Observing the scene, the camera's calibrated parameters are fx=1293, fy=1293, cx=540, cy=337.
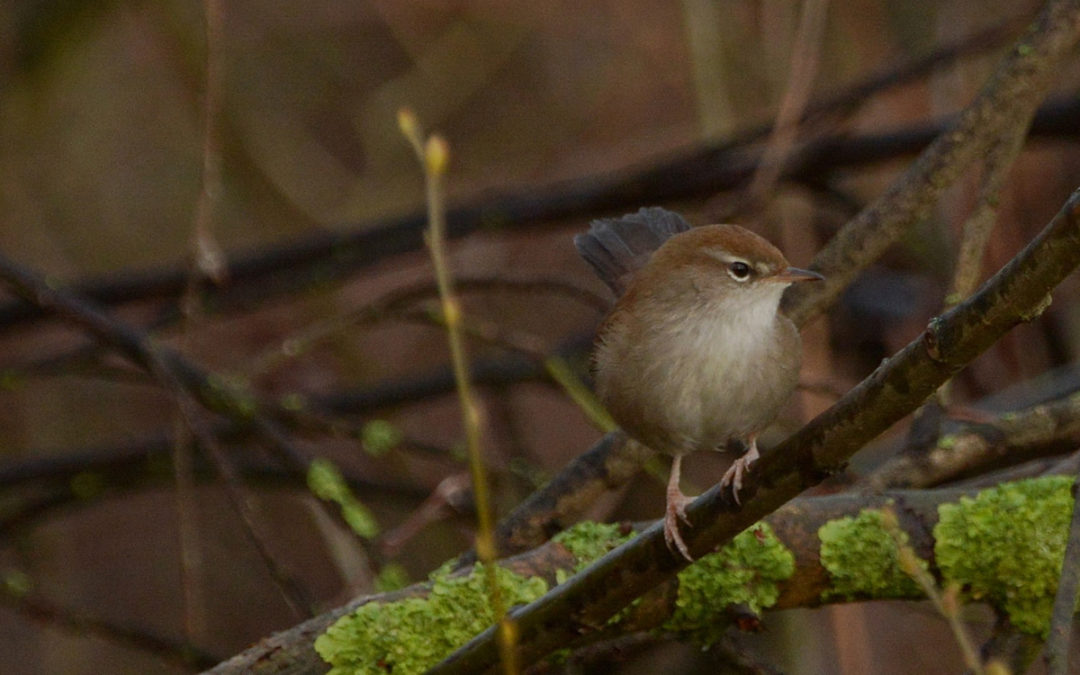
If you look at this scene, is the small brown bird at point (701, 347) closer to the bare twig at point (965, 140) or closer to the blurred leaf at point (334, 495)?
the bare twig at point (965, 140)

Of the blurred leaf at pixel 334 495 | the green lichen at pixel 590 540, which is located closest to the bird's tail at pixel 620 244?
the blurred leaf at pixel 334 495

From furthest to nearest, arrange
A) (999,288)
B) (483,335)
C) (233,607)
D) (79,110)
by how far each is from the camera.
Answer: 1. (79,110)
2. (233,607)
3. (483,335)
4. (999,288)

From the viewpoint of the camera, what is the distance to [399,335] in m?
8.80

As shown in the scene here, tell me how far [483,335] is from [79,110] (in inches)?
193

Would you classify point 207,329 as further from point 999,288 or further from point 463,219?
point 999,288

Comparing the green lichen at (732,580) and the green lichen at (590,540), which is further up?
the green lichen at (590,540)

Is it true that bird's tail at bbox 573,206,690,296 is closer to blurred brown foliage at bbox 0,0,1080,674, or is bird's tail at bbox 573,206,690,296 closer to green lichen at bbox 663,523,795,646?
blurred brown foliage at bbox 0,0,1080,674

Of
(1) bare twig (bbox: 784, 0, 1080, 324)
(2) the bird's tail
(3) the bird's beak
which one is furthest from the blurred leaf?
(1) bare twig (bbox: 784, 0, 1080, 324)

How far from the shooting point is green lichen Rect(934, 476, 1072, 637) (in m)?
2.83

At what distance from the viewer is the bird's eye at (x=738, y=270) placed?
3635mm

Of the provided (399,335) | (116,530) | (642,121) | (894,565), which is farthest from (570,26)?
(894,565)

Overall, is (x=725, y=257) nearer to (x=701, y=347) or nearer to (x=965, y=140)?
(x=701, y=347)

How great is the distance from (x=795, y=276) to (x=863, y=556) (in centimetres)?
93

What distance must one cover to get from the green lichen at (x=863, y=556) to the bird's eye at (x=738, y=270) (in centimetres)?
94
